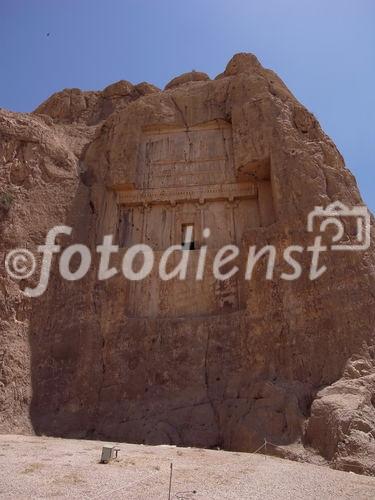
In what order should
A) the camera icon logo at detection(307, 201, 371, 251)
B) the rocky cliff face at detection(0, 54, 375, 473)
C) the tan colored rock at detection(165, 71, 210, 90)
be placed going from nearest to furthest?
1. the rocky cliff face at detection(0, 54, 375, 473)
2. the camera icon logo at detection(307, 201, 371, 251)
3. the tan colored rock at detection(165, 71, 210, 90)

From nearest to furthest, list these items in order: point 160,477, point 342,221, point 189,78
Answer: point 160,477
point 342,221
point 189,78

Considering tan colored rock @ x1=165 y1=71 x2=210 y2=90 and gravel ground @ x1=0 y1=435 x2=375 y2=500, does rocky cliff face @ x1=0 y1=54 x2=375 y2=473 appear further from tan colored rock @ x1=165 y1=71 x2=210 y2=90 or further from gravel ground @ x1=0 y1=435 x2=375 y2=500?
tan colored rock @ x1=165 y1=71 x2=210 y2=90

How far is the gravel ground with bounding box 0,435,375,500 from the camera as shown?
6.46 metres

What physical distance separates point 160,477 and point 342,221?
10.3 meters

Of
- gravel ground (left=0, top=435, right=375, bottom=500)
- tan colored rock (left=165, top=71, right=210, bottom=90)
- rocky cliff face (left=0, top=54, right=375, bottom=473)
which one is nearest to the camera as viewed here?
gravel ground (left=0, top=435, right=375, bottom=500)

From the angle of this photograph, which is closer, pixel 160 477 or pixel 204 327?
pixel 160 477

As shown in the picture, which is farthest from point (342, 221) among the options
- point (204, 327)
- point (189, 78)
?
point (189, 78)

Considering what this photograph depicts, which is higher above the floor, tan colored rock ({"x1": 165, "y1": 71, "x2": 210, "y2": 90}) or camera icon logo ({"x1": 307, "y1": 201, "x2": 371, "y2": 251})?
tan colored rock ({"x1": 165, "y1": 71, "x2": 210, "y2": 90})

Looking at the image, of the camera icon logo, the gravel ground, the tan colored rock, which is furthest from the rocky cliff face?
the tan colored rock

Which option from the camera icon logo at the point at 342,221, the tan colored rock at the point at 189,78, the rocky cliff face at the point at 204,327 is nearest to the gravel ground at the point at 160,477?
the rocky cliff face at the point at 204,327

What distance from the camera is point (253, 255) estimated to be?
51.8 ft

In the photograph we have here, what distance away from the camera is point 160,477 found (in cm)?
749

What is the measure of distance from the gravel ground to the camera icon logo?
280 inches

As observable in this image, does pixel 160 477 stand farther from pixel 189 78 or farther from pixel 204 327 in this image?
pixel 189 78
